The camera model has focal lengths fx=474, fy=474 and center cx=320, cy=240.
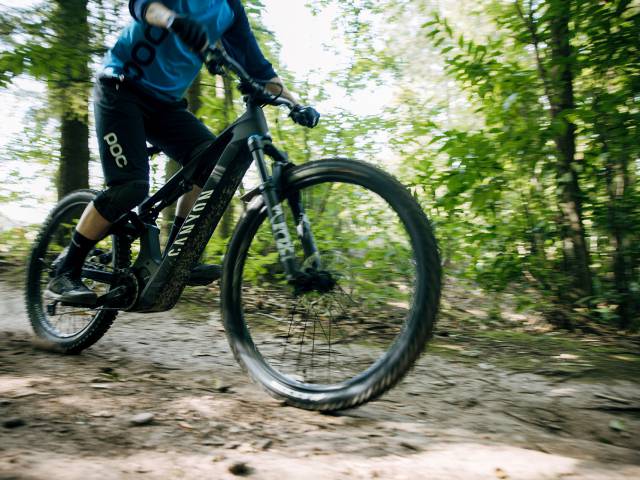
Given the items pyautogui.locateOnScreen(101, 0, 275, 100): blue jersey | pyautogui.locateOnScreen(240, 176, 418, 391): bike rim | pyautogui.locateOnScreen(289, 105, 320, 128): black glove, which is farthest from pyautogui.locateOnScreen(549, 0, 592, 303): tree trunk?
pyautogui.locateOnScreen(101, 0, 275, 100): blue jersey

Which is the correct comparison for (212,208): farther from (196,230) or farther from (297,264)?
(297,264)

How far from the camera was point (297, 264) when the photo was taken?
82.7 inches

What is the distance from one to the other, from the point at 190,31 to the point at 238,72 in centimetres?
28

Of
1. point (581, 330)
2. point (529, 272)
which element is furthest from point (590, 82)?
point (581, 330)

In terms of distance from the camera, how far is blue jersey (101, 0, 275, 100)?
2441 millimetres

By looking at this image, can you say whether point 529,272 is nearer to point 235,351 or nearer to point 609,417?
point 609,417

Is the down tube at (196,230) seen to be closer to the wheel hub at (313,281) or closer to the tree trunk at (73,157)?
the wheel hub at (313,281)

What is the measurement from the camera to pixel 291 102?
94.7 inches

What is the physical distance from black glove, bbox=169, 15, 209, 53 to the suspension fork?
537mm

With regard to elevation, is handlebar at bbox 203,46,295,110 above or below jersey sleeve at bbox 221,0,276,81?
below

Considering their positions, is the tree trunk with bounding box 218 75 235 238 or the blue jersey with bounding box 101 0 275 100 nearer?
the blue jersey with bounding box 101 0 275 100

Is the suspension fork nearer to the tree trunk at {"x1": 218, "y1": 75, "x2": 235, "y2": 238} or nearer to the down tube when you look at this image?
the down tube

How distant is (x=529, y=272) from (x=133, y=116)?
3569mm

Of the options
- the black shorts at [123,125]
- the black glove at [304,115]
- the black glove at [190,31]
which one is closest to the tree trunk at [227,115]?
the black shorts at [123,125]
